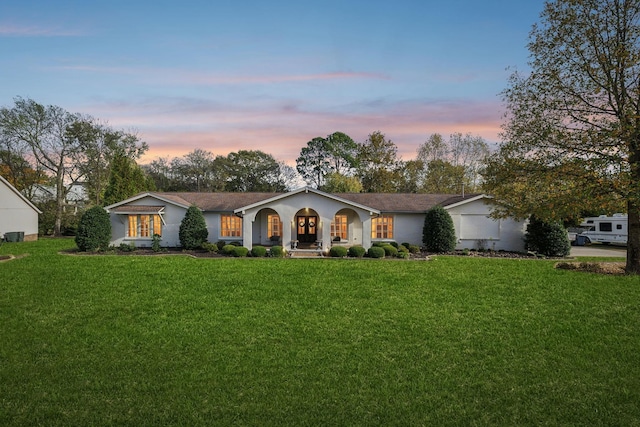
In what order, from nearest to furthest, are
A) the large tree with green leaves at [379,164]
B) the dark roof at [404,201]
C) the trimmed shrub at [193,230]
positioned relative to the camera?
the trimmed shrub at [193,230]
the dark roof at [404,201]
the large tree with green leaves at [379,164]

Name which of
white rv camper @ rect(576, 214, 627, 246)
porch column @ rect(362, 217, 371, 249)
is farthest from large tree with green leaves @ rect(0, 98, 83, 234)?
white rv camper @ rect(576, 214, 627, 246)

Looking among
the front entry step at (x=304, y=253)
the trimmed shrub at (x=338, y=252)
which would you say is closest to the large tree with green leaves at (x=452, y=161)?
the front entry step at (x=304, y=253)

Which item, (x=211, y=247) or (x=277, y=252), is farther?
(x=211, y=247)

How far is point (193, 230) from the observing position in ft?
74.9

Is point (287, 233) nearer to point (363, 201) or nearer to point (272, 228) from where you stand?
point (272, 228)

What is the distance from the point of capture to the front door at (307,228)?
2588cm

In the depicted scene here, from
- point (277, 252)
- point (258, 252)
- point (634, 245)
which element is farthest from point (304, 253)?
point (634, 245)

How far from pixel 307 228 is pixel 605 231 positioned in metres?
23.3

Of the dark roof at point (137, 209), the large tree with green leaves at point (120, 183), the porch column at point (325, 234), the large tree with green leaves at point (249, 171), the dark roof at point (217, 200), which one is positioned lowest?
the porch column at point (325, 234)

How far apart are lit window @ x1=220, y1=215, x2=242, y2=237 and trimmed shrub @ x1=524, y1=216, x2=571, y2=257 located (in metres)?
17.9

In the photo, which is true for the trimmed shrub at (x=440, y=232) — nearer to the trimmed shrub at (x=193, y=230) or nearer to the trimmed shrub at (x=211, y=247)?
the trimmed shrub at (x=211, y=247)

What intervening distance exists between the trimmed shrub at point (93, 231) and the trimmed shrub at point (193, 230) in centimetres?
414

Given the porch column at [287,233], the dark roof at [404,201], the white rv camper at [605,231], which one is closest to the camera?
the porch column at [287,233]

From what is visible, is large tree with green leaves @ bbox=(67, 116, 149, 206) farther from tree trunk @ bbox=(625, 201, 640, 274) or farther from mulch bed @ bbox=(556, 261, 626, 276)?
tree trunk @ bbox=(625, 201, 640, 274)
